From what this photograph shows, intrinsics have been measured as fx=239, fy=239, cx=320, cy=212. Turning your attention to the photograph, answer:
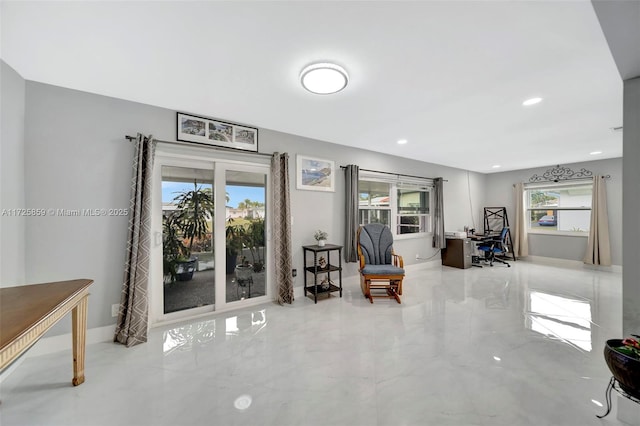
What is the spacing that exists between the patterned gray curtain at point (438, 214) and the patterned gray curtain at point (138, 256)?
17.9 feet

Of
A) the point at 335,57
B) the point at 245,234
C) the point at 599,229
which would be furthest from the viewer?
the point at 599,229

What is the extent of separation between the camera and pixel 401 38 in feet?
5.35

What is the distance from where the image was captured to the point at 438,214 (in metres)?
5.59

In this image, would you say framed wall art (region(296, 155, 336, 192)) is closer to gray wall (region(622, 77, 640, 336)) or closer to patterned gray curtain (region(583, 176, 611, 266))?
gray wall (region(622, 77, 640, 336))

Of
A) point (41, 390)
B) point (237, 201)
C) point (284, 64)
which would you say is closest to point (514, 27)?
point (284, 64)

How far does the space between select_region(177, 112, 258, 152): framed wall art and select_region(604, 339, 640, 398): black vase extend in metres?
3.60

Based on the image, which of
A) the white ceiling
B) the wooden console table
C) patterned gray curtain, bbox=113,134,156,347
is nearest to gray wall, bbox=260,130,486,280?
the white ceiling

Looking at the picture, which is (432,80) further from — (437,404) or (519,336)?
(519,336)

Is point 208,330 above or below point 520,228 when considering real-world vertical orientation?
below

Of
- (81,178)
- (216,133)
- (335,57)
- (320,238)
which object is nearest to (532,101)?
(335,57)

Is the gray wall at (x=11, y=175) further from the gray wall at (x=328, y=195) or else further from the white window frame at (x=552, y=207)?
the white window frame at (x=552, y=207)

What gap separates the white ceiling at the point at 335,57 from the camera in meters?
1.44

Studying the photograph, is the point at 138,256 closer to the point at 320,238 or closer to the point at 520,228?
the point at 320,238

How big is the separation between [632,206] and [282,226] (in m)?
3.22
